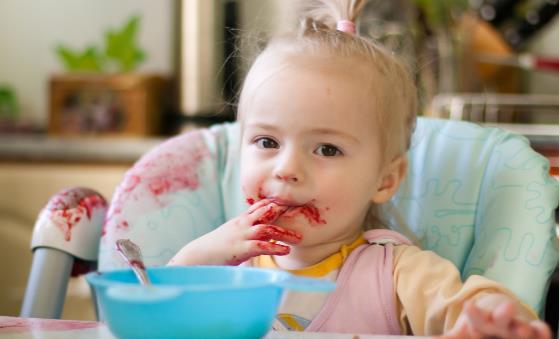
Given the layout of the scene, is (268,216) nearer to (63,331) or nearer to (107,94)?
(63,331)

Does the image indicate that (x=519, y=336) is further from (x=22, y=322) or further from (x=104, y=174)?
(x=104, y=174)

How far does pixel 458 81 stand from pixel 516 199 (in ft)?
4.71

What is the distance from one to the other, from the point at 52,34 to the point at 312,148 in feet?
7.17

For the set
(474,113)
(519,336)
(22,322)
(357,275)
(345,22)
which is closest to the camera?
(519,336)

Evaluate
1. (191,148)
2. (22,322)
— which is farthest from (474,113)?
(22,322)

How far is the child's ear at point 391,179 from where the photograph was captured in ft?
3.70

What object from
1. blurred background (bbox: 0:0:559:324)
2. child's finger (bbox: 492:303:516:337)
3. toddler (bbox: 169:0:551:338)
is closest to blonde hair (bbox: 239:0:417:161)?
toddler (bbox: 169:0:551:338)

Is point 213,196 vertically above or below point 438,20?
below

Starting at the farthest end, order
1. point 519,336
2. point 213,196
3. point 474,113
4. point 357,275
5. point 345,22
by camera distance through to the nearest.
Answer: point 474,113 < point 213,196 < point 345,22 < point 357,275 < point 519,336

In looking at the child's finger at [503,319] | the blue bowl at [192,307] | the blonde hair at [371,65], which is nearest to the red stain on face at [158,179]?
the blonde hair at [371,65]

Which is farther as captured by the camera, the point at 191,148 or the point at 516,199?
the point at 191,148

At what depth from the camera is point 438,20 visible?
2.49m

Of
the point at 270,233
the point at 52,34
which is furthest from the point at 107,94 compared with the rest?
the point at 270,233

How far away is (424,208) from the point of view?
1.22m
